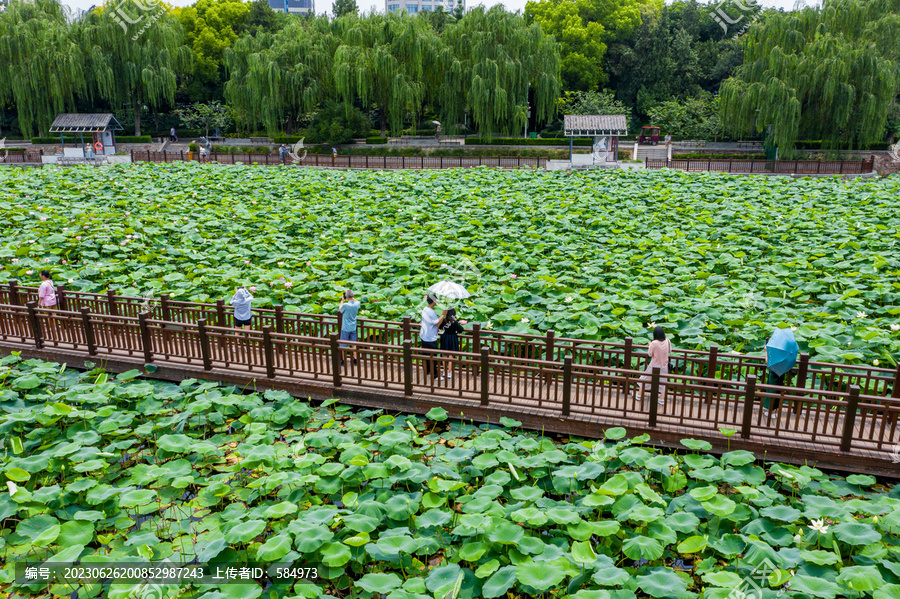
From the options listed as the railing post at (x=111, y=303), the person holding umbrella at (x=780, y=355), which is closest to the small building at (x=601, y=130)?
the person holding umbrella at (x=780, y=355)

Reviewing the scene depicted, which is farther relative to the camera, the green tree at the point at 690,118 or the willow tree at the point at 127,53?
the green tree at the point at 690,118

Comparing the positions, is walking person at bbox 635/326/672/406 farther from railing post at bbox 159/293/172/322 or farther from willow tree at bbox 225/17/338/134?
willow tree at bbox 225/17/338/134

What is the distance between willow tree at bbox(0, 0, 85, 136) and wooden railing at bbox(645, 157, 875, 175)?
27.2m

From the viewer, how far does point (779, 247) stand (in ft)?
38.4

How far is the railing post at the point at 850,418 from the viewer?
517 centimetres

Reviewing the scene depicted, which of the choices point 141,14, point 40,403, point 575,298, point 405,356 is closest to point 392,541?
point 405,356

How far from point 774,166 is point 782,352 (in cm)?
1910

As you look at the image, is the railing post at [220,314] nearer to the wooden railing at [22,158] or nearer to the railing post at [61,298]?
the railing post at [61,298]

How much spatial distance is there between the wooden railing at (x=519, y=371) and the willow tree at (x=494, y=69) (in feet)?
70.9

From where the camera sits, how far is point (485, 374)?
20.4 ft

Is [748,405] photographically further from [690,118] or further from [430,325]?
[690,118]

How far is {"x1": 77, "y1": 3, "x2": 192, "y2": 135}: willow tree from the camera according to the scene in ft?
96.7

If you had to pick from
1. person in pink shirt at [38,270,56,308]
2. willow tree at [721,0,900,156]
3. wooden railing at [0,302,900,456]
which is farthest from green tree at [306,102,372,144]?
wooden railing at [0,302,900,456]

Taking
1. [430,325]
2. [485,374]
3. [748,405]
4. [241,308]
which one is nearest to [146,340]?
[241,308]
